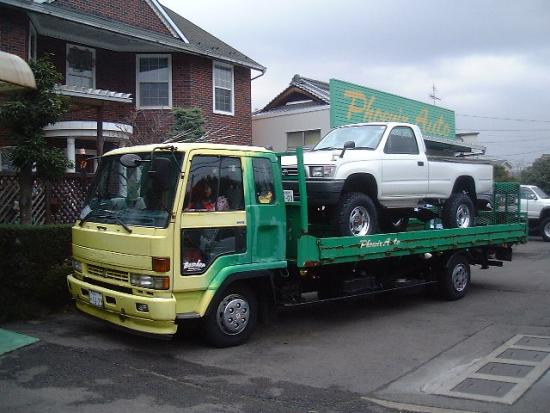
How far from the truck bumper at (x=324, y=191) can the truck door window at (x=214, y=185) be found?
126 cm

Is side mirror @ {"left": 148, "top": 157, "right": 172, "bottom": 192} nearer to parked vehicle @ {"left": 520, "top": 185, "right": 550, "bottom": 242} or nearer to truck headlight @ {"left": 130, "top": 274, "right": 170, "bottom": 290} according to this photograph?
truck headlight @ {"left": 130, "top": 274, "right": 170, "bottom": 290}

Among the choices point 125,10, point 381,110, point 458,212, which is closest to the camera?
point 458,212

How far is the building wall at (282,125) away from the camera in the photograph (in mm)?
21594

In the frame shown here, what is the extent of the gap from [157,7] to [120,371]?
1423 cm

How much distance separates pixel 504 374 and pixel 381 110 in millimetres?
17043

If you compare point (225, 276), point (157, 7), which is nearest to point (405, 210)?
point (225, 276)

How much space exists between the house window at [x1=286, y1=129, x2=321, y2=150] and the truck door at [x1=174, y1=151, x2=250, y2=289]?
15430mm

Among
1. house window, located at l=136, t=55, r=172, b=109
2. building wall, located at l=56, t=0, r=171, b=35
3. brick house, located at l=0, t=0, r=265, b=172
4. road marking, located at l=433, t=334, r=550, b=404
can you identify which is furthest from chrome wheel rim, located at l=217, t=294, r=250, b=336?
house window, located at l=136, t=55, r=172, b=109

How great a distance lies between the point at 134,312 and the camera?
612 centimetres

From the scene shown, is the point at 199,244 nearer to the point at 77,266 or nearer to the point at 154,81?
the point at 77,266

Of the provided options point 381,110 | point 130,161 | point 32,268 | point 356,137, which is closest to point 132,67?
point 381,110

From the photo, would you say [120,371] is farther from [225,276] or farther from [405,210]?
[405,210]

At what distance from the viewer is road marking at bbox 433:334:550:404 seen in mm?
5398

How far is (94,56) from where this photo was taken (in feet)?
55.1
